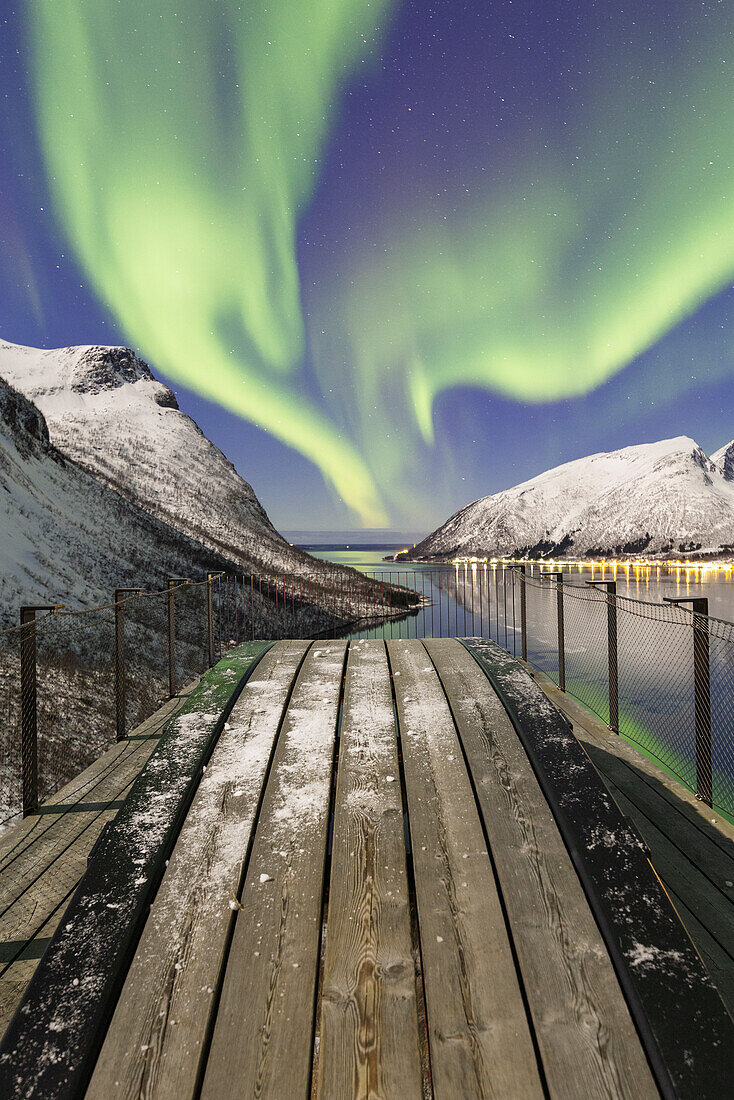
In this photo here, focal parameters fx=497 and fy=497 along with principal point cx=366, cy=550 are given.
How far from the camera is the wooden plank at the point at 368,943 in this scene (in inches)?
50.9

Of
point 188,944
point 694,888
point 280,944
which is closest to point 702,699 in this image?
point 694,888

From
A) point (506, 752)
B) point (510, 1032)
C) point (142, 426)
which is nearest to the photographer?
point (510, 1032)

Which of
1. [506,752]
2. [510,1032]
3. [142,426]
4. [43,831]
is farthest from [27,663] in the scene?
[142,426]

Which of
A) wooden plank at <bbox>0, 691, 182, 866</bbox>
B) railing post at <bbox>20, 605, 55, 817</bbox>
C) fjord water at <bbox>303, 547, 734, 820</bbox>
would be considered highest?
railing post at <bbox>20, 605, 55, 817</bbox>

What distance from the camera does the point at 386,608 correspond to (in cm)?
2570

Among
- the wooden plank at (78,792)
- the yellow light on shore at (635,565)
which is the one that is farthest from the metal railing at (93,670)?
the yellow light on shore at (635,565)

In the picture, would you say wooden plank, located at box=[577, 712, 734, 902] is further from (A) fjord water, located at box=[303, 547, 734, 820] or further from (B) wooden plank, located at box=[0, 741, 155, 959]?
(B) wooden plank, located at box=[0, 741, 155, 959]

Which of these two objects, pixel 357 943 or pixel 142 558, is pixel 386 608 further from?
pixel 357 943

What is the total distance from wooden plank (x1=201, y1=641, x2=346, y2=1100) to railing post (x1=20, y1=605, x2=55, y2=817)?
2901mm

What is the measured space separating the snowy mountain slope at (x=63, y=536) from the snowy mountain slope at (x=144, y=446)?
5.76 metres

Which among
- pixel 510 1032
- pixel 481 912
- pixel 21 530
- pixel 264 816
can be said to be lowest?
pixel 510 1032

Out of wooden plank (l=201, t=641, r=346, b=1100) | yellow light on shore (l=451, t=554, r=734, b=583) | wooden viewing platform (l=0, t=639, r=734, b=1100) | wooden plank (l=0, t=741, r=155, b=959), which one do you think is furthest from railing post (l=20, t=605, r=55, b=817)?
yellow light on shore (l=451, t=554, r=734, b=583)

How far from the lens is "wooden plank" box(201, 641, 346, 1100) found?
4.25 ft

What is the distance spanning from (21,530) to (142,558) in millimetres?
6228
